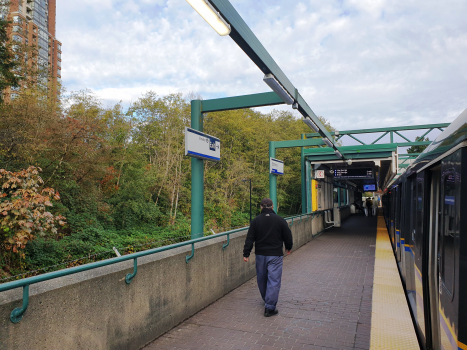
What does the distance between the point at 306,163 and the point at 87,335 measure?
15066 millimetres

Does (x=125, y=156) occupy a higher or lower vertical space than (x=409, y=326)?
higher

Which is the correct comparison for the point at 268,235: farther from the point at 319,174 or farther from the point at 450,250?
the point at 319,174

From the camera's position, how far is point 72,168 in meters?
13.1

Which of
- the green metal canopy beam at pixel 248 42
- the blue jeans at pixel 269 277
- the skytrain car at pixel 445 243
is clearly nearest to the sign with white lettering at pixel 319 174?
the green metal canopy beam at pixel 248 42

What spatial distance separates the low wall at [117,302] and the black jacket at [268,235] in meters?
0.87

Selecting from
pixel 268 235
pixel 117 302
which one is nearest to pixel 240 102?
pixel 268 235

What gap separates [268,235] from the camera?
5500mm

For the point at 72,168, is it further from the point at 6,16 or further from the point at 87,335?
the point at 87,335

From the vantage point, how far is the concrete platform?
4.41 meters

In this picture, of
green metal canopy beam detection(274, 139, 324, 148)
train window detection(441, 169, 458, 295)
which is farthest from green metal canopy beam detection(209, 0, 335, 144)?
green metal canopy beam detection(274, 139, 324, 148)

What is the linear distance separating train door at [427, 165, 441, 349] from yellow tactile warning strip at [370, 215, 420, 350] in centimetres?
37

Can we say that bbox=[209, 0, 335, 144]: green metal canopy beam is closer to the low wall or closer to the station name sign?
the low wall

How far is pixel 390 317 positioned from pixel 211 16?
457cm

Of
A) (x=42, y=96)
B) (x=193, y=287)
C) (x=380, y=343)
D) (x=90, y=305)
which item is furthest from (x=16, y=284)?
(x=42, y=96)
